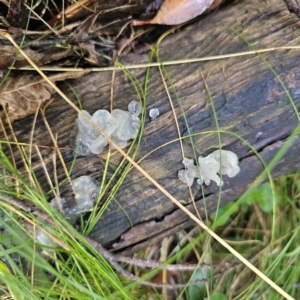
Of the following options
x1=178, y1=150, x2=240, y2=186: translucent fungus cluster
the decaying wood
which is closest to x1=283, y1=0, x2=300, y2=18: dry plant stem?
the decaying wood

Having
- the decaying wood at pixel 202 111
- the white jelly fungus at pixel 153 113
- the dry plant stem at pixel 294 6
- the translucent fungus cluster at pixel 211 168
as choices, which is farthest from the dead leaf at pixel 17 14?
the dry plant stem at pixel 294 6

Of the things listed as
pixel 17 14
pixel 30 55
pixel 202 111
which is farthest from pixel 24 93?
pixel 202 111

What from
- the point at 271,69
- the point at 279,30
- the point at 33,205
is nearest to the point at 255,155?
the point at 271,69

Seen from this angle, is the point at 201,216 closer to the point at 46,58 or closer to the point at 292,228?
the point at 292,228

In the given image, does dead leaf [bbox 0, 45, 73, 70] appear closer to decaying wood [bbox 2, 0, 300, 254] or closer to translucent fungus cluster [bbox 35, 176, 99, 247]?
decaying wood [bbox 2, 0, 300, 254]

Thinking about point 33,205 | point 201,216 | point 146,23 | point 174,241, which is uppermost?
point 146,23
